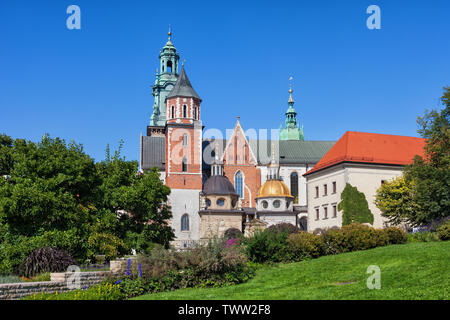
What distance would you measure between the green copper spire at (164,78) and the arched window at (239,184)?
24.9m

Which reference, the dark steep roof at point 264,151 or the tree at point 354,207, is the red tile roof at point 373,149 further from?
the dark steep roof at point 264,151

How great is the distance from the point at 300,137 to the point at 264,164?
28657 mm

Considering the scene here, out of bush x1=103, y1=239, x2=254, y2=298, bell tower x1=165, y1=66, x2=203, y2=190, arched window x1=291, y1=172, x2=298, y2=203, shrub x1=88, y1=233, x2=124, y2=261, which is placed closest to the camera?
bush x1=103, y1=239, x2=254, y2=298

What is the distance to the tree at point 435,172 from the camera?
3133 centimetres

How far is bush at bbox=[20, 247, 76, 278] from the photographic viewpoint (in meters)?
19.4

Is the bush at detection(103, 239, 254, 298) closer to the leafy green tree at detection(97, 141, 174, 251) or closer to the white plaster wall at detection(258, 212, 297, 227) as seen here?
the leafy green tree at detection(97, 141, 174, 251)

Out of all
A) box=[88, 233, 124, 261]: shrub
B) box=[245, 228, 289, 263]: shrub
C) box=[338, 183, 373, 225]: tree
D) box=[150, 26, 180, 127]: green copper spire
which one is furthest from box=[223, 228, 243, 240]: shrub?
box=[150, 26, 180, 127]: green copper spire

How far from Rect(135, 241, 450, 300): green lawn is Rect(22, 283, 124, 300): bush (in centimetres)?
95

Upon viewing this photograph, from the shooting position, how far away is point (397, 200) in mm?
41531

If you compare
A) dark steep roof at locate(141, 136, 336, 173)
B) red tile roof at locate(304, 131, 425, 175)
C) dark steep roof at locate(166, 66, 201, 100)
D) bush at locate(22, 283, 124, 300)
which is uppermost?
dark steep roof at locate(166, 66, 201, 100)

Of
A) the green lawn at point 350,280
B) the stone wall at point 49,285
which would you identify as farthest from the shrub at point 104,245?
the green lawn at point 350,280
